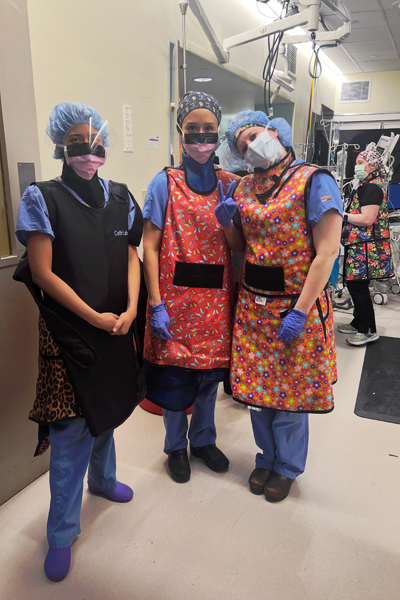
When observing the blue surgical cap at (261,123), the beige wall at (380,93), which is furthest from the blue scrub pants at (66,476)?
the beige wall at (380,93)

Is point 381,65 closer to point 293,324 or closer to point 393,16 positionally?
point 393,16

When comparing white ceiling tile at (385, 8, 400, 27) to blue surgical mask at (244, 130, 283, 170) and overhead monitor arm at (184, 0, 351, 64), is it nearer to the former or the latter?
overhead monitor arm at (184, 0, 351, 64)

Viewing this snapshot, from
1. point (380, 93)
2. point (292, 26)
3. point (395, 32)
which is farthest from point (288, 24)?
point (380, 93)

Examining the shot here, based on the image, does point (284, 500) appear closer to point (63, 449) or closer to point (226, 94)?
point (63, 449)

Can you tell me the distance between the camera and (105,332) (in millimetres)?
1341

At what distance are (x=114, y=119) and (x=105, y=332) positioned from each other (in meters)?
1.57

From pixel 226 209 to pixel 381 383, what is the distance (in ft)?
6.29

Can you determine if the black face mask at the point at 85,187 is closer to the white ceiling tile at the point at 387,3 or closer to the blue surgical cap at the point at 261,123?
the blue surgical cap at the point at 261,123

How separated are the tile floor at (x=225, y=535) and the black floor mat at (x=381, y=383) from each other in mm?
329

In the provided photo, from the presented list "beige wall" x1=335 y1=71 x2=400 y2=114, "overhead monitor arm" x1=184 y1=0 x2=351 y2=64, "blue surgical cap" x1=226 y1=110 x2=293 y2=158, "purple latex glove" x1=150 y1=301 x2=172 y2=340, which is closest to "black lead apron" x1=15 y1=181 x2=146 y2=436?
"purple latex glove" x1=150 y1=301 x2=172 y2=340

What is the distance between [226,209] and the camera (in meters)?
1.46

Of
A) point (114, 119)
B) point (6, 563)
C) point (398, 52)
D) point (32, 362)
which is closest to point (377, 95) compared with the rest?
point (398, 52)

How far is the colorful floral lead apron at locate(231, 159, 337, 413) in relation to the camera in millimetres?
1443

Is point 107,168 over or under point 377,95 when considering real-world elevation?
under
